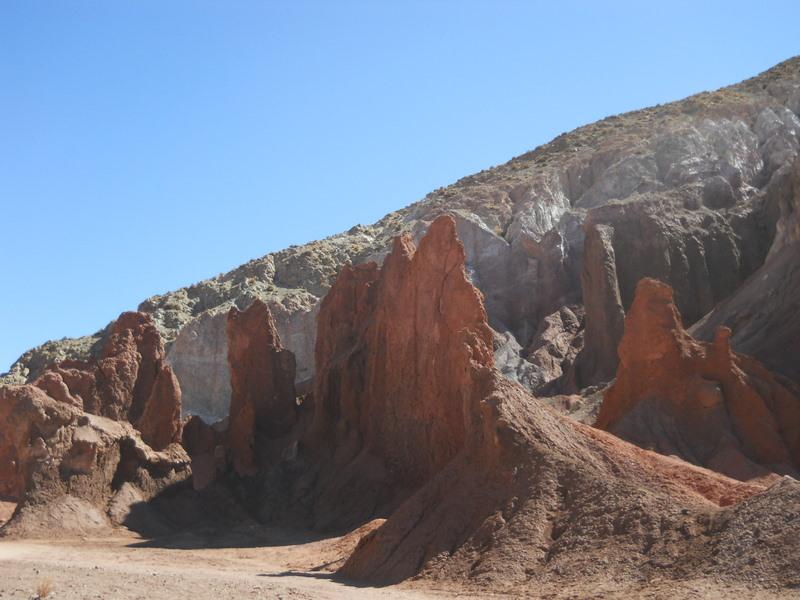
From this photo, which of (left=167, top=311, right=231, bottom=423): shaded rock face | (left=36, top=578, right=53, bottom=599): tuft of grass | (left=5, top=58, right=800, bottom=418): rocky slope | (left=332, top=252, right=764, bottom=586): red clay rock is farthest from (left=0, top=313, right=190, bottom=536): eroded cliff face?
(left=167, top=311, right=231, bottom=423): shaded rock face

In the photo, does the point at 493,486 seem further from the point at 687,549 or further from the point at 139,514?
the point at 139,514

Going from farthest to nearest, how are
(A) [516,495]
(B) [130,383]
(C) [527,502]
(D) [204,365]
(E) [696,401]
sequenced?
1. (D) [204,365]
2. (B) [130,383]
3. (E) [696,401]
4. (A) [516,495]
5. (C) [527,502]

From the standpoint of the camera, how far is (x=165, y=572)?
1061 inches

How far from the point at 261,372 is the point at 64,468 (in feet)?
47.5

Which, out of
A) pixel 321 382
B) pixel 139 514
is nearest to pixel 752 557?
pixel 139 514

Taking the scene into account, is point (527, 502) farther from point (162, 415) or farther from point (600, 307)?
point (600, 307)

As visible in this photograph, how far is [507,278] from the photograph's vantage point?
77.4m

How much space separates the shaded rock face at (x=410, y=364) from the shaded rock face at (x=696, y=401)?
6.94 m

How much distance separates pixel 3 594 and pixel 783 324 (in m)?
38.2

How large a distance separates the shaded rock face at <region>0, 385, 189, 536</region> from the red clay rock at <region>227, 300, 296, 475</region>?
937 centimetres

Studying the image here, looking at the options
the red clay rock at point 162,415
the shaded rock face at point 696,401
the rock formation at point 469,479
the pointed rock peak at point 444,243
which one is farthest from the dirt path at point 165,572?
the shaded rock face at point 696,401

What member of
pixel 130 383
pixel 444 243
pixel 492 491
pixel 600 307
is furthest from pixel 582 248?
pixel 492 491

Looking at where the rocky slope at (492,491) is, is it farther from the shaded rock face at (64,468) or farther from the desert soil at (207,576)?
the shaded rock face at (64,468)

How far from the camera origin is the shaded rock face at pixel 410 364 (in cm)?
4000
